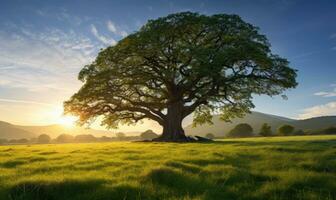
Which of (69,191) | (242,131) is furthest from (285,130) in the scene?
(69,191)

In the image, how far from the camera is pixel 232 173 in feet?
33.8

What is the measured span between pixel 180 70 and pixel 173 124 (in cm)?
786

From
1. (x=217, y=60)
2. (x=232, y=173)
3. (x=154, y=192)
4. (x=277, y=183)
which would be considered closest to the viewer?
(x=154, y=192)

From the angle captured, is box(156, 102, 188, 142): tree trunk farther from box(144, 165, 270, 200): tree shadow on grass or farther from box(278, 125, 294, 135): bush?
box(278, 125, 294, 135): bush

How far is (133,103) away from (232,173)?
3249 cm

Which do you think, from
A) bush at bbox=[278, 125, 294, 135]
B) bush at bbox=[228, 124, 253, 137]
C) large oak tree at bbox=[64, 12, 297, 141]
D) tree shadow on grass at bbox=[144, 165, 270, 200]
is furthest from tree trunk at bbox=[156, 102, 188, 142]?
bush at bbox=[228, 124, 253, 137]

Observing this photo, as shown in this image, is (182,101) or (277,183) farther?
(182,101)

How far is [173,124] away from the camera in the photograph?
41312 mm

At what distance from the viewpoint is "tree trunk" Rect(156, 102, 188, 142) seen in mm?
40500

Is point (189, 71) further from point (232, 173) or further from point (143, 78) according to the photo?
point (232, 173)

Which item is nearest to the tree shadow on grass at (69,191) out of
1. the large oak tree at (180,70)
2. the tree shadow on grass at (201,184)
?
the tree shadow on grass at (201,184)

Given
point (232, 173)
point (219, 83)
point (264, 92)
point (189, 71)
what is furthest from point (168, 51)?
point (232, 173)

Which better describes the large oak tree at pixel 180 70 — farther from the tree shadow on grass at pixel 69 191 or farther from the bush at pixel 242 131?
the bush at pixel 242 131

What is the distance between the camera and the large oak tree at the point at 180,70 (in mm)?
35000
